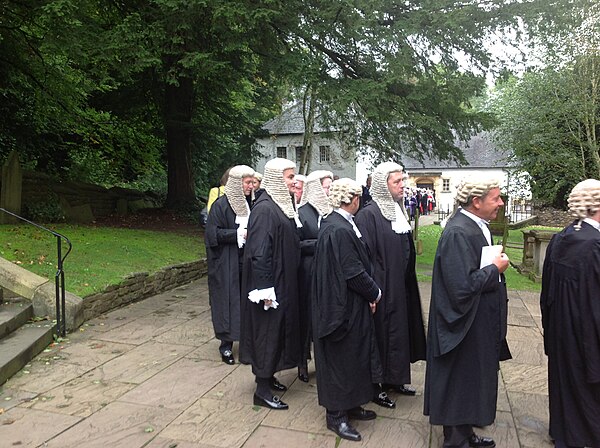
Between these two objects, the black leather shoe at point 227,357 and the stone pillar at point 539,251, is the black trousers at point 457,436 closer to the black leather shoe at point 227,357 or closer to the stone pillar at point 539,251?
the black leather shoe at point 227,357

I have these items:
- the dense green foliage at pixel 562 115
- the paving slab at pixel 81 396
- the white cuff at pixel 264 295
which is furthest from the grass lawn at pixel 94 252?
the dense green foliage at pixel 562 115

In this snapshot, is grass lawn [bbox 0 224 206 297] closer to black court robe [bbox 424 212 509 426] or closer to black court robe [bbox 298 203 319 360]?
black court robe [bbox 298 203 319 360]

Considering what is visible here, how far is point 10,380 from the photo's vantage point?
15.5 ft

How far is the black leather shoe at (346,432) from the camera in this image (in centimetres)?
364

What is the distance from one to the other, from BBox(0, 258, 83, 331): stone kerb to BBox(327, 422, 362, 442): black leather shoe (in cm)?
402

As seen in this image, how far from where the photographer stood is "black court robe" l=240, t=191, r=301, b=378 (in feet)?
13.5

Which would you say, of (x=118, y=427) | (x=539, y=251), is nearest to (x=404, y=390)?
(x=118, y=427)

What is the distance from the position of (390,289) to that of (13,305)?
15.8 feet

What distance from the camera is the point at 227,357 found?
5.35 metres

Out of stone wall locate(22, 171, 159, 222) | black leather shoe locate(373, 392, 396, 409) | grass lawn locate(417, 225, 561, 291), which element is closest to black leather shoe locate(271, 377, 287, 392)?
black leather shoe locate(373, 392, 396, 409)

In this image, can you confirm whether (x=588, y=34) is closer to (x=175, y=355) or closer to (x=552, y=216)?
(x=552, y=216)

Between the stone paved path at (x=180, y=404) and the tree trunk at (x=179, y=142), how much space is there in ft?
35.5

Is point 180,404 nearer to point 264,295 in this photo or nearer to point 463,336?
point 264,295

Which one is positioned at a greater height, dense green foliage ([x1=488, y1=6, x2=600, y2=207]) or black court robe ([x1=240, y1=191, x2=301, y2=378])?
dense green foliage ([x1=488, y1=6, x2=600, y2=207])
